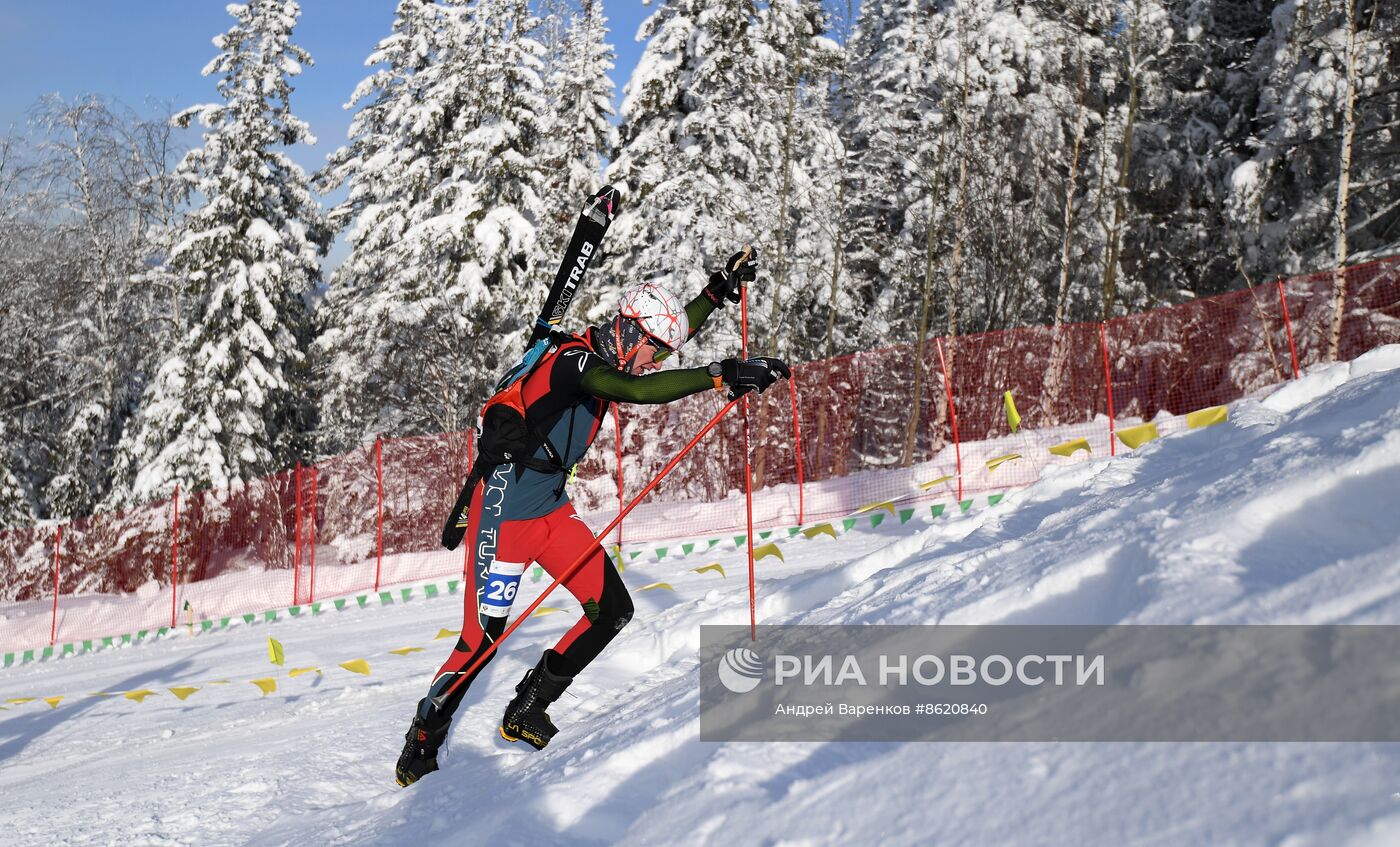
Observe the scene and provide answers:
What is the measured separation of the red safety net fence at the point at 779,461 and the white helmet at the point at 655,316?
27.2 ft

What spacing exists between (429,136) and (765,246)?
10.3 m

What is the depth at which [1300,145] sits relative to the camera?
66.6 ft

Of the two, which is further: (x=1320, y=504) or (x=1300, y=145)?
(x=1300, y=145)

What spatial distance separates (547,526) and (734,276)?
4.81ft

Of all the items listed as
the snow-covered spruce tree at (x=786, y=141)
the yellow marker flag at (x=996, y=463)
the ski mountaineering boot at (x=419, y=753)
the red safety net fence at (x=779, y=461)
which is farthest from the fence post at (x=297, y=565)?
the ski mountaineering boot at (x=419, y=753)

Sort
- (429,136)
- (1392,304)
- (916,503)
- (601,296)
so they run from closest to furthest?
(916,503) < (1392,304) < (601,296) < (429,136)

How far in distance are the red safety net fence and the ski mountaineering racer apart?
814cm

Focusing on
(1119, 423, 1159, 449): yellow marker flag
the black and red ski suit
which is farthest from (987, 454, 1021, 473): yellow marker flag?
the black and red ski suit

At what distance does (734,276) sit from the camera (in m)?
4.79

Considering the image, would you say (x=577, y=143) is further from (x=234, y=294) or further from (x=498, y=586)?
(x=498, y=586)

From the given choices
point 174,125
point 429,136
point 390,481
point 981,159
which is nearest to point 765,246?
point 981,159

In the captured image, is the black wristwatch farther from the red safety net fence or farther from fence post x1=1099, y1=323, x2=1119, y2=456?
fence post x1=1099, y1=323, x2=1119, y2=456

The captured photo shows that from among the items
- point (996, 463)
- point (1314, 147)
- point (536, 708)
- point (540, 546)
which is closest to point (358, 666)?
point (536, 708)

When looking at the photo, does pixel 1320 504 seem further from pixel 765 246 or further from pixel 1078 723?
pixel 765 246
